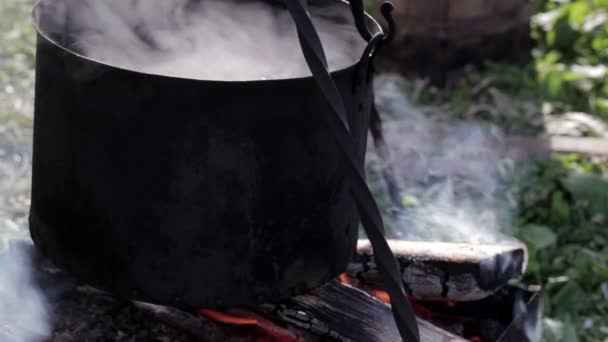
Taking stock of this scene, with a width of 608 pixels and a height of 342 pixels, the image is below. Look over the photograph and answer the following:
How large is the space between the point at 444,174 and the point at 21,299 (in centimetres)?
217

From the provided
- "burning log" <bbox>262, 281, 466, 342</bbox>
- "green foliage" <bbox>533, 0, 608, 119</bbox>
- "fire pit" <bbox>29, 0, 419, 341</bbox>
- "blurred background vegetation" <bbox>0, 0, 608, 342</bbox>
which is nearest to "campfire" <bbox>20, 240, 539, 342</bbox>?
"burning log" <bbox>262, 281, 466, 342</bbox>

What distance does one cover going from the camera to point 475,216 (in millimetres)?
3766

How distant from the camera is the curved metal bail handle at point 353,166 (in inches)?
69.2

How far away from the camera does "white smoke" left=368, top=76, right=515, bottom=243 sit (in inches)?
140

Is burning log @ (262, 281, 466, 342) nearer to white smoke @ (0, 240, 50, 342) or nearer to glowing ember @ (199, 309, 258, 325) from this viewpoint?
glowing ember @ (199, 309, 258, 325)

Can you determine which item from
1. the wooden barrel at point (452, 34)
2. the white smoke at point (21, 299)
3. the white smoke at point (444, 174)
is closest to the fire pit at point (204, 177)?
the white smoke at point (21, 299)

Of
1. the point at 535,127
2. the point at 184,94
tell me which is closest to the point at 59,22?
the point at 184,94

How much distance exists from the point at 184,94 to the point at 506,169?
2588 mm

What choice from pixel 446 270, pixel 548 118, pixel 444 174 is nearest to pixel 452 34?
pixel 548 118

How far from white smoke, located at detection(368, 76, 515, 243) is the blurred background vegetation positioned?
117mm

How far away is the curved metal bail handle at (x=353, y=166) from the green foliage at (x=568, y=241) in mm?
1348

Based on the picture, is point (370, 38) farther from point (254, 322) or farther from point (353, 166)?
point (254, 322)

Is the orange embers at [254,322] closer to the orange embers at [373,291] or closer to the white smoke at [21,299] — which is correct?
the orange embers at [373,291]

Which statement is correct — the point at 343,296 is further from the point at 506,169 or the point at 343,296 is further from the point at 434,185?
the point at 506,169
